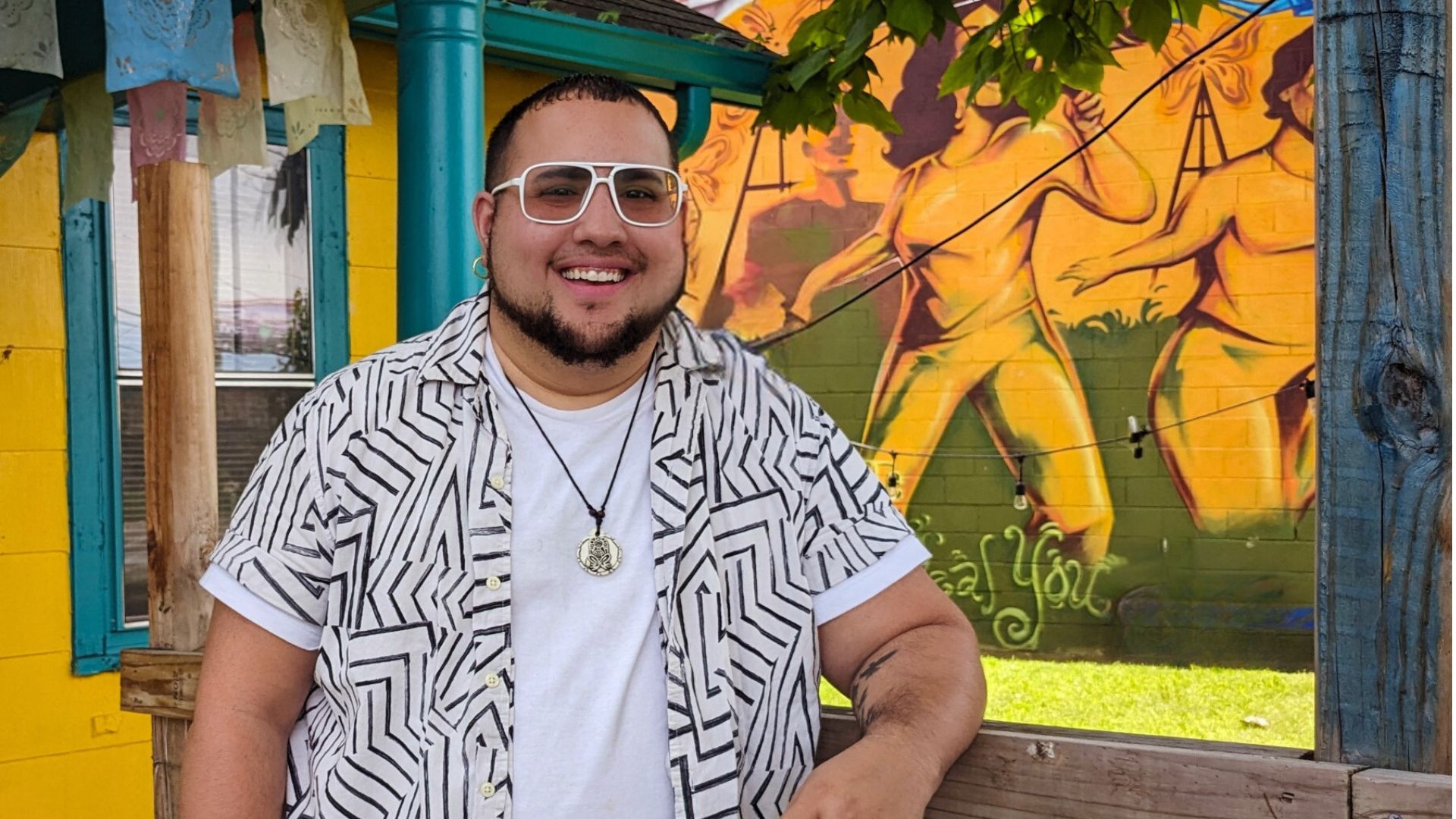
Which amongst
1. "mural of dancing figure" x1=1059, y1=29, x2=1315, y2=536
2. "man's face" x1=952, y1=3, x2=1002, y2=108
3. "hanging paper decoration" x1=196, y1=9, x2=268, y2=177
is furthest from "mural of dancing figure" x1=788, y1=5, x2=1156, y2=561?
"hanging paper decoration" x1=196, y1=9, x2=268, y2=177

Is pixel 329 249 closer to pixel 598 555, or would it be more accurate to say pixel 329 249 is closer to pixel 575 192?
pixel 575 192

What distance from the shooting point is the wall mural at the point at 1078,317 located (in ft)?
25.2

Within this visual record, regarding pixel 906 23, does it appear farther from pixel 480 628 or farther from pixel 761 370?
pixel 480 628

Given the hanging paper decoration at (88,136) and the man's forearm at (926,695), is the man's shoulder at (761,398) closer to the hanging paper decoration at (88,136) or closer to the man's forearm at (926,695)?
the man's forearm at (926,695)

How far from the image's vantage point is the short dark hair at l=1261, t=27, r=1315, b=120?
25.1 feet

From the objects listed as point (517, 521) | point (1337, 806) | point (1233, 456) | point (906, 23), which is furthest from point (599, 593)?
point (1233, 456)

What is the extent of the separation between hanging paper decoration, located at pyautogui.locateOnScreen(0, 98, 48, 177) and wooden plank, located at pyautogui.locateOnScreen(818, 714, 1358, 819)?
3.11m

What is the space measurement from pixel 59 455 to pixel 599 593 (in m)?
2.92

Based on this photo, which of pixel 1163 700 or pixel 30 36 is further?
pixel 1163 700

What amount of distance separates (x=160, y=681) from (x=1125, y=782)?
1.66 m

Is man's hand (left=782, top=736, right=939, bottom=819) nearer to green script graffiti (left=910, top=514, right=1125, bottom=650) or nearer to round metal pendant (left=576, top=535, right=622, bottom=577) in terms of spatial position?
round metal pendant (left=576, top=535, right=622, bottom=577)

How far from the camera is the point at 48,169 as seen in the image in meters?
4.25

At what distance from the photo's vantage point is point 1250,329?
7672mm

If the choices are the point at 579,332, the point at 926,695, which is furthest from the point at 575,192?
the point at 926,695
